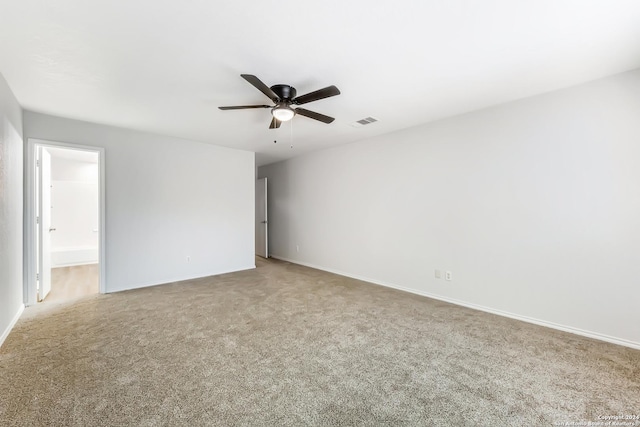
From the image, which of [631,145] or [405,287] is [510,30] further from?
[405,287]

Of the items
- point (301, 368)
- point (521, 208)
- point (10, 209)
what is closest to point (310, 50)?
point (301, 368)

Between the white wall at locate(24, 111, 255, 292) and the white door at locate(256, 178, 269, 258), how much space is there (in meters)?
1.13

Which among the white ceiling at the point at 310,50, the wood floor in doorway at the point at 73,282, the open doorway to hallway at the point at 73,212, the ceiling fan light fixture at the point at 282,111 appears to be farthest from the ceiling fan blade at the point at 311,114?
the open doorway to hallway at the point at 73,212

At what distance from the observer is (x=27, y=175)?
339cm

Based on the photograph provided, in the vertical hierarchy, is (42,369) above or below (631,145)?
below

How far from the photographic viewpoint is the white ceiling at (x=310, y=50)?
1.74 m

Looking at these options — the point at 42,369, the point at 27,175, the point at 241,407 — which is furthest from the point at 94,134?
the point at 241,407

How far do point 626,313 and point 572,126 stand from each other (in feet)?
6.18

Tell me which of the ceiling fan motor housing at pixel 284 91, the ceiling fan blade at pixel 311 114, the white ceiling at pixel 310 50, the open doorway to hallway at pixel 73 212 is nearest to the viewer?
the white ceiling at pixel 310 50

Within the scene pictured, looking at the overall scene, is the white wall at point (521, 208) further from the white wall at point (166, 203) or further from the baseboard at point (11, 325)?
the baseboard at point (11, 325)

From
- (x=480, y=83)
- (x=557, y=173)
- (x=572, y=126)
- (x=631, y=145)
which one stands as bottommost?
(x=557, y=173)

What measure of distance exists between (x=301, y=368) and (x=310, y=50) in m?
2.54

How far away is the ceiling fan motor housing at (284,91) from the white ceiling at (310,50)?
0.21ft

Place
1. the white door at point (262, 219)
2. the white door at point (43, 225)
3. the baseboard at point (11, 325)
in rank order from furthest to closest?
1. the white door at point (262, 219)
2. the white door at point (43, 225)
3. the baseboard at point (11, 325)
